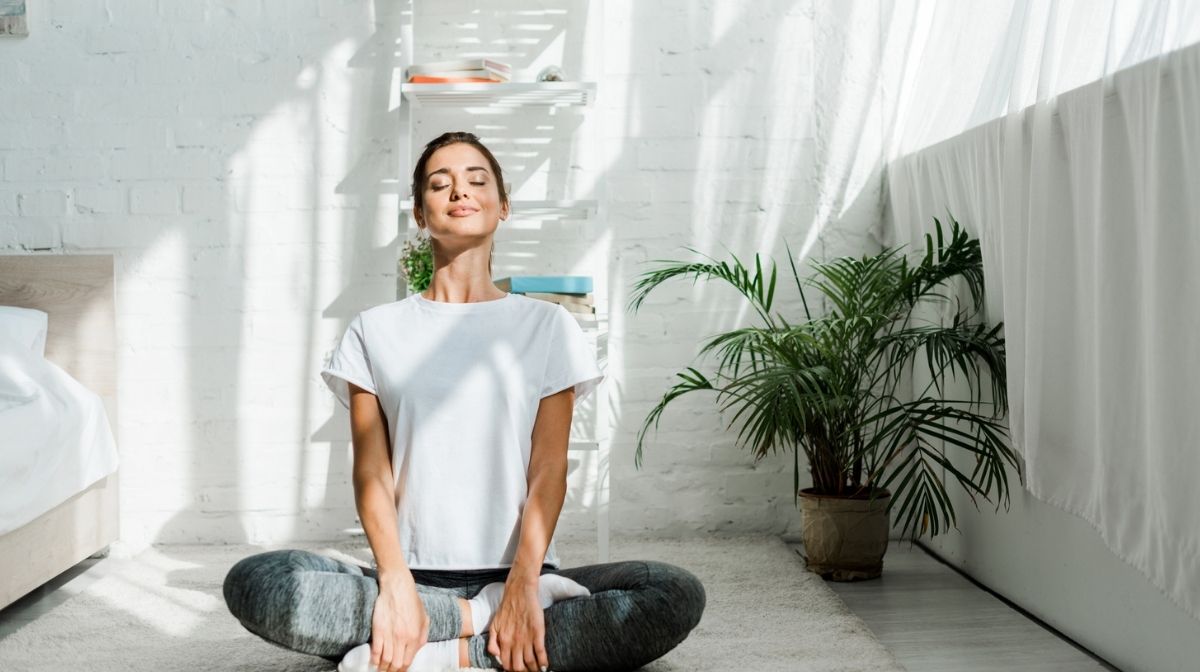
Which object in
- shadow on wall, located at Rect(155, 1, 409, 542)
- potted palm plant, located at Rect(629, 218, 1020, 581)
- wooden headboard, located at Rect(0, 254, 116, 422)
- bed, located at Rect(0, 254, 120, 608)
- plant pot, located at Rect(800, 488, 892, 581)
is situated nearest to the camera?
potted palm plant, located at Rect(629, 218, 1020, 581)

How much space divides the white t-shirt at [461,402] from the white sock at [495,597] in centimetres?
4

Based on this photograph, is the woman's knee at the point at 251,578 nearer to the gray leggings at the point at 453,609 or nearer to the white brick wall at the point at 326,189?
the gray leggings at the point at 453,609

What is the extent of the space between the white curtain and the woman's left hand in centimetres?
99

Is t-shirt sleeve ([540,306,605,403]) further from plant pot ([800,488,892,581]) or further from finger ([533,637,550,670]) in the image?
plant pot ([800,488,892,581])

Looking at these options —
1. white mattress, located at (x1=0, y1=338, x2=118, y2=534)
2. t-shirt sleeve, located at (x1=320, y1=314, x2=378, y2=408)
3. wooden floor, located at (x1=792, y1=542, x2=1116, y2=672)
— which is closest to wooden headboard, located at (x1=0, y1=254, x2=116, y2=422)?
white mattress, located at (x1=0, y1=338, x2=118, y2=534)

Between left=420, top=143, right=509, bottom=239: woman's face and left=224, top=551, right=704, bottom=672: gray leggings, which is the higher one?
left=420, top=143, right=509, bottom=239: woman's face

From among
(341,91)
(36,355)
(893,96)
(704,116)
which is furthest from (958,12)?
(36,355)

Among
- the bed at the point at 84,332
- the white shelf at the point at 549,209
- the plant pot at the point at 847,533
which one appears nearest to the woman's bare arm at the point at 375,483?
the white shelf at the point at 549,209

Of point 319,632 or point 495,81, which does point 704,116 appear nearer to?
point 495,81

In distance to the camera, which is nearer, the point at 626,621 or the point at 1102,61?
the point at 626,621

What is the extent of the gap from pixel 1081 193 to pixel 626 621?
3.68 ft

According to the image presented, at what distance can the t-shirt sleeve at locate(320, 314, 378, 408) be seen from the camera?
175cm

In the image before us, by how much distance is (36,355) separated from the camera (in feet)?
9.08

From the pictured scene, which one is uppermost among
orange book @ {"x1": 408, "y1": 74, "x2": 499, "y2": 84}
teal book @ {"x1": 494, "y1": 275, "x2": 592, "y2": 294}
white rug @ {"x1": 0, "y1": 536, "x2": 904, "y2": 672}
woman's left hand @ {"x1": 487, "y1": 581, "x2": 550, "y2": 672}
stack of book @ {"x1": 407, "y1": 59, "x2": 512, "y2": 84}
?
stack of book @ {"x1": 407, "y1": 59, "x2": 512, "y2": 84}
